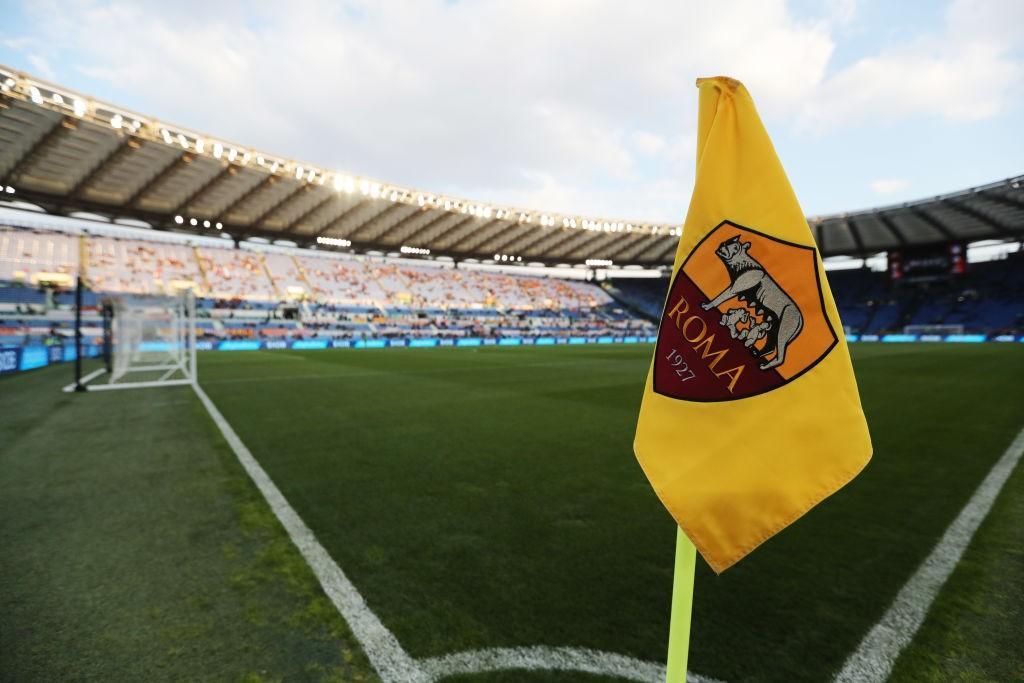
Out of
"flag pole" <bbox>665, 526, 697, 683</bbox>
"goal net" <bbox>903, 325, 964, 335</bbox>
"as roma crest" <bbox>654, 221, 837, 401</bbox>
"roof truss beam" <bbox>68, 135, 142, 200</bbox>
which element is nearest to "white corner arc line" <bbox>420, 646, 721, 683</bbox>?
"flag pole" <bbox>665, 526, 697, 683</bbox>

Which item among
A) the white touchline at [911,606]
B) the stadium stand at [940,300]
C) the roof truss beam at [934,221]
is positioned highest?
the roof truss beam at [934,221]

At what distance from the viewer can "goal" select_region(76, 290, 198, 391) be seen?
1105 cm

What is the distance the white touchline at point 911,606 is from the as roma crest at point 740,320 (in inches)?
55.0

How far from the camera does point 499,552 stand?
9.57ft

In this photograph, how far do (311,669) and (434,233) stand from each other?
46.2 m

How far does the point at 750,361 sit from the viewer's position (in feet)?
4.89

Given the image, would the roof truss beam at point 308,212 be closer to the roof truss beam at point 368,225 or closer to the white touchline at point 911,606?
the roof truss beam at point 368,225

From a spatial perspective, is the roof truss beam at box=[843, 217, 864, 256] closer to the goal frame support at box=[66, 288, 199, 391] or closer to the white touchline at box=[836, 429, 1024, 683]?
the white touchline at box=[836, 429, 1024, 683]

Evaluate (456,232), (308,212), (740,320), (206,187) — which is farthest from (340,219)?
(740,320)

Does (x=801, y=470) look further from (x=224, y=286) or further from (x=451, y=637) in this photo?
(x=224, y=286)

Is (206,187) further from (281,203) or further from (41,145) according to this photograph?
(41,145)

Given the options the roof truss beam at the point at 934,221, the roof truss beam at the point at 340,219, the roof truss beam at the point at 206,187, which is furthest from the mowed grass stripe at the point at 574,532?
the roof truss beam at the point at 934,221

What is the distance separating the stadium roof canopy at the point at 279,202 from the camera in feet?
76.7

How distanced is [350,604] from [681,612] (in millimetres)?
1668
